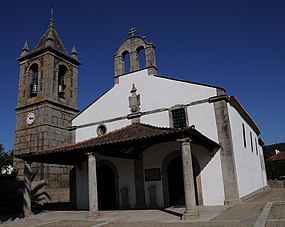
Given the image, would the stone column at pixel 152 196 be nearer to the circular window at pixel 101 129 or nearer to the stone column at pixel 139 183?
the stone column at pixel 139 183

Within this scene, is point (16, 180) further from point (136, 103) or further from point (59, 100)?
point (136, 103)

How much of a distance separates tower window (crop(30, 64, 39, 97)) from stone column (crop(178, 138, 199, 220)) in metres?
14.3

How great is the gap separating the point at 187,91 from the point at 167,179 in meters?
4.21

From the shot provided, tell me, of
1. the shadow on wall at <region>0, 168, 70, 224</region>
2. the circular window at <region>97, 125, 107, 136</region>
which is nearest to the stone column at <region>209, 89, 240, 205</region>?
the circular window at <region>97, 125, 107, 136</region>

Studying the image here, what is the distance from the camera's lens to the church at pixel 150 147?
35.7 feet

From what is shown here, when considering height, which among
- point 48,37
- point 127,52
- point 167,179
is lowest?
point 167,179

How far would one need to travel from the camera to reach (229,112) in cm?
1277

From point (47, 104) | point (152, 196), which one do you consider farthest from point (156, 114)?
point (47, 104)

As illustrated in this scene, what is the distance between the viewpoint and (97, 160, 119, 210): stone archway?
46.6 feet

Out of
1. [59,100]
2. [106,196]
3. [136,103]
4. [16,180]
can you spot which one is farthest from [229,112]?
[16,180]

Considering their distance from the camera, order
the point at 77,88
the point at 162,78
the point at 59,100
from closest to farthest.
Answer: the point at 162,78 → the point at 59,100 → the point at 77,88

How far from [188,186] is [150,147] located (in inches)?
188

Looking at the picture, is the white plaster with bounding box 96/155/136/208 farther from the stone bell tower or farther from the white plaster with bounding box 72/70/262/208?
the stone bell tower

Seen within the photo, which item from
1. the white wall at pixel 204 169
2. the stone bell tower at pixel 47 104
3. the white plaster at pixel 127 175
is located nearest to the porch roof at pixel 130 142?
the white wall at pixel 204 169
